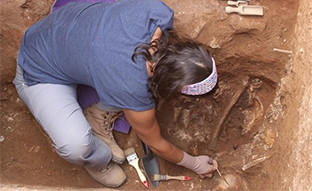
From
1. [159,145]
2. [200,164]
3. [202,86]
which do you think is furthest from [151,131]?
[200,164]

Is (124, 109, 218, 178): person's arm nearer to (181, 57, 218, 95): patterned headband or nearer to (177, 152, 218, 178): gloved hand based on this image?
(177, 152, 218, 178): gloved hand

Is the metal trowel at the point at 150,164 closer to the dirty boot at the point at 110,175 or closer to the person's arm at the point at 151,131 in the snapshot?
the dirty boot at the point at 110,175

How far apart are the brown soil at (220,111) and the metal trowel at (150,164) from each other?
45 mm

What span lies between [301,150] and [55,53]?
1075 mm

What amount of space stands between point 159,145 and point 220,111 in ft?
1.95

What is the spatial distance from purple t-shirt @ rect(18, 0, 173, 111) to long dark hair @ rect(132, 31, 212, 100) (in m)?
0.04

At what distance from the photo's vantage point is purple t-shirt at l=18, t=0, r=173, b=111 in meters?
1.45

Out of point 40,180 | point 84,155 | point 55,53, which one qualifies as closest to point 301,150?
point 84,155

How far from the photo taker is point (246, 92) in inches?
85.0

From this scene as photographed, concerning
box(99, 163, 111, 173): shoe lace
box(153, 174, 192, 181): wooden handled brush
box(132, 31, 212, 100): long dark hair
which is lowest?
box(153, 174, 192, 181): wooden handled brush

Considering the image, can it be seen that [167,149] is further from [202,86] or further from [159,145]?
[202,86]

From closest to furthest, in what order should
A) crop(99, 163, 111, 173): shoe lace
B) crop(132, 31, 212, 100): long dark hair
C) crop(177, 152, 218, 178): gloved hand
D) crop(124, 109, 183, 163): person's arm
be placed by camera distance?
crop(132, 31, 212, 100): long dark hair < crop(124, 109, 183, 163): person's arm < crop(177, 152, 218, 178): gloved hand < crop(99, 163, 111, 173): shoe lace

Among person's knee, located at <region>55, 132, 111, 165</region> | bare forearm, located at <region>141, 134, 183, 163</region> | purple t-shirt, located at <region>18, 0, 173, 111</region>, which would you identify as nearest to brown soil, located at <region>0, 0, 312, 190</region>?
person's knee, located at <region>55, 132, 111, 165</region>

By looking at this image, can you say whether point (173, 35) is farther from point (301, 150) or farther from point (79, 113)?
point (301, 150)
